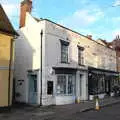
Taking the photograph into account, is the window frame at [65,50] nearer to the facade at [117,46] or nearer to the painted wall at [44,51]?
the painted wall at [44,51]

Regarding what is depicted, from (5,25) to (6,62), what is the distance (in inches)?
110

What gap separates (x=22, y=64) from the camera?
26.4 m

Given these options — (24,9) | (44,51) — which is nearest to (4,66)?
(44,51)

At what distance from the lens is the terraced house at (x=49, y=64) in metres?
24.4

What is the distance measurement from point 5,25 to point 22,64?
5.90 meters

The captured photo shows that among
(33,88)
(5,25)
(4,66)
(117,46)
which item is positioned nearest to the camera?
(4,66)

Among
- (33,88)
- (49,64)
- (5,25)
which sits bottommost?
(33,88)

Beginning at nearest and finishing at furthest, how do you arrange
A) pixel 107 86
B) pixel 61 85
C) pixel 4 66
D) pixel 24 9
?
pixel 4 66
pixel 61 85
pixel 24 9
pixel 107 86

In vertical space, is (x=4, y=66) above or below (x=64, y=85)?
above

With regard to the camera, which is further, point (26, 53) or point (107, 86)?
point (107, 86)

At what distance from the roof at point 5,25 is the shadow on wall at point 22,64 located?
13.3ft

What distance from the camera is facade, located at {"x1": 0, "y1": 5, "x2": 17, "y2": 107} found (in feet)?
66.7

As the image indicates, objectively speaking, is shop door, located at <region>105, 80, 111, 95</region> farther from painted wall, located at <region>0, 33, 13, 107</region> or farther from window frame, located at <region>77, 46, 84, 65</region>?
painted wall, located at <region>0, 33, 13, 107</region>

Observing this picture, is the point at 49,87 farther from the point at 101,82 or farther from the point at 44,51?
the point at 101,82
